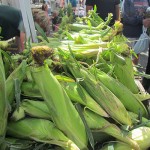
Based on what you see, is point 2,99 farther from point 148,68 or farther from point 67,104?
point 148,68

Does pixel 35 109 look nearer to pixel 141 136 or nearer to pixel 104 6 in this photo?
pixel 141 136

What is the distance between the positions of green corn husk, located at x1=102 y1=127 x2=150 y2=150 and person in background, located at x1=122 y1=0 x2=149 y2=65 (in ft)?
10.7

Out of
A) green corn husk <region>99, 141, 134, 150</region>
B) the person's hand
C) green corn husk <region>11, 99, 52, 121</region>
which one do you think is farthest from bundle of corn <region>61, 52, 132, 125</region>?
the person's hand

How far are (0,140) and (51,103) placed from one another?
0.71 feet

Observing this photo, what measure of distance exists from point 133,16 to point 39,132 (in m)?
3.78

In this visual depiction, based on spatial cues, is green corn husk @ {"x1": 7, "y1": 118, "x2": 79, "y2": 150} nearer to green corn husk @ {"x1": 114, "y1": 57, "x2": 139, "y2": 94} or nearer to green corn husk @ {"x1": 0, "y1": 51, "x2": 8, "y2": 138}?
green corn husk @ {"x1": 0, "y1": 51, "x2": 8, "y2": 138}

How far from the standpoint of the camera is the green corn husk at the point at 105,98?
127 centimetres

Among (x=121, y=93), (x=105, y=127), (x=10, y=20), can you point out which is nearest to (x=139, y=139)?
(x=105, y=127)

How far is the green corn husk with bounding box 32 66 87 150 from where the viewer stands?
1.10 m

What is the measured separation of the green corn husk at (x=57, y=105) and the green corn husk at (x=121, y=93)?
13.9 inches

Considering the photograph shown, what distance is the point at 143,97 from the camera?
1567mm

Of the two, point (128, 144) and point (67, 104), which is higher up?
point (67, 104)

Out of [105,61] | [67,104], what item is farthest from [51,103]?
[105,61]

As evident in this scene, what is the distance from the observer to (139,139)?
48.0 inches
